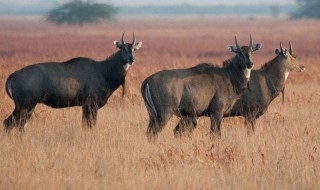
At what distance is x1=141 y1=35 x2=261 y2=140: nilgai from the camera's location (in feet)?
35.4

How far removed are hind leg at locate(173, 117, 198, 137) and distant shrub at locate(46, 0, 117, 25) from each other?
7600cm

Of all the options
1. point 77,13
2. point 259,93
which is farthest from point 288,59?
point 77,13

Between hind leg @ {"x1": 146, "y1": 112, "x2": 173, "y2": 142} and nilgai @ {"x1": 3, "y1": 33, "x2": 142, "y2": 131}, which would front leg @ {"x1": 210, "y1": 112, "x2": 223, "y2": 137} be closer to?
hind leg @ {"x1": 146, "y1": 112, "x2": 173, "y2": 142}

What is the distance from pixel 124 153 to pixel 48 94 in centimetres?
234

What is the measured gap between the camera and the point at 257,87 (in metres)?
12.2

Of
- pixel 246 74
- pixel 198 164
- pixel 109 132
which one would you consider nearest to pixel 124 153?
pixel 198 164

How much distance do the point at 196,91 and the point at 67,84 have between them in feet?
7.34

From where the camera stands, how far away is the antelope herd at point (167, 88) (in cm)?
1088

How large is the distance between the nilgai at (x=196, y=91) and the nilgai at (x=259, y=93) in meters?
0.39

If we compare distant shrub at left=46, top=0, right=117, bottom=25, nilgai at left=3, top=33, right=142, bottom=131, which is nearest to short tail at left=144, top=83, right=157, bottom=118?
nilgai at left=3, top=33, right=142, bottom=131

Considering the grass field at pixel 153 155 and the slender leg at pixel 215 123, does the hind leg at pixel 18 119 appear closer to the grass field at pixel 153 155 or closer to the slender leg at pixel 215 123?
the grass field at pixel 153 155

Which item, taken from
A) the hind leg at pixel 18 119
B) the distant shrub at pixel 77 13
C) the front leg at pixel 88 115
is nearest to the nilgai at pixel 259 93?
the front leg at pixel 88 115

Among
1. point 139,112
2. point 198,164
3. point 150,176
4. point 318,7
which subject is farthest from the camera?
point 318,7

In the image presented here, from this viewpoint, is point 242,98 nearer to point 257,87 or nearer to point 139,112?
point 257,87
